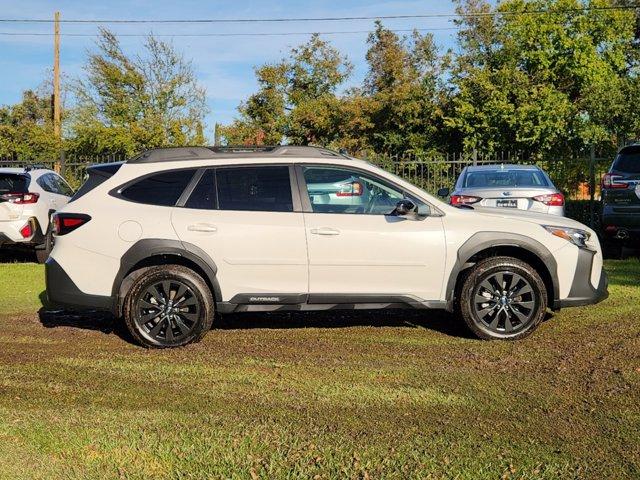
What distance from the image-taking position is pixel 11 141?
2834 cm

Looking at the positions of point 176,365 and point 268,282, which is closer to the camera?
point 176,365

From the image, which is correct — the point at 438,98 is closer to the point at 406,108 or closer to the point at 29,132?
the point at 406,108

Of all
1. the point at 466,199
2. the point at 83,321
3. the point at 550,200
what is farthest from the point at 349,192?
the point at 550,200

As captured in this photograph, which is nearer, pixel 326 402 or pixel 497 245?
pixel 326 402

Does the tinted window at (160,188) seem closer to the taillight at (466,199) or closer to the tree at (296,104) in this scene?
the taillight at (466,199)

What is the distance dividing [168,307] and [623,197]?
7.50 meters

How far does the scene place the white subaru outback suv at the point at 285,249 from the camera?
19.1ft

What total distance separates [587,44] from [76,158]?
20149mm

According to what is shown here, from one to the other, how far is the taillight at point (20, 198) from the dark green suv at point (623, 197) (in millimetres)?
8795

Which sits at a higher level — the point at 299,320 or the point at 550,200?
the point at 550,200

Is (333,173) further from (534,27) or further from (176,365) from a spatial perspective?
(534,27)

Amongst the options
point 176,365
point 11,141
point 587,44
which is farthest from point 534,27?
point 176,365

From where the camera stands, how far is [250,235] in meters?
5.83

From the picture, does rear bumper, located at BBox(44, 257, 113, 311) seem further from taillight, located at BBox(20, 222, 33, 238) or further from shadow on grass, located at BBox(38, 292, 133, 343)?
taillight, located at BBox(20, 222, 33, 238)
